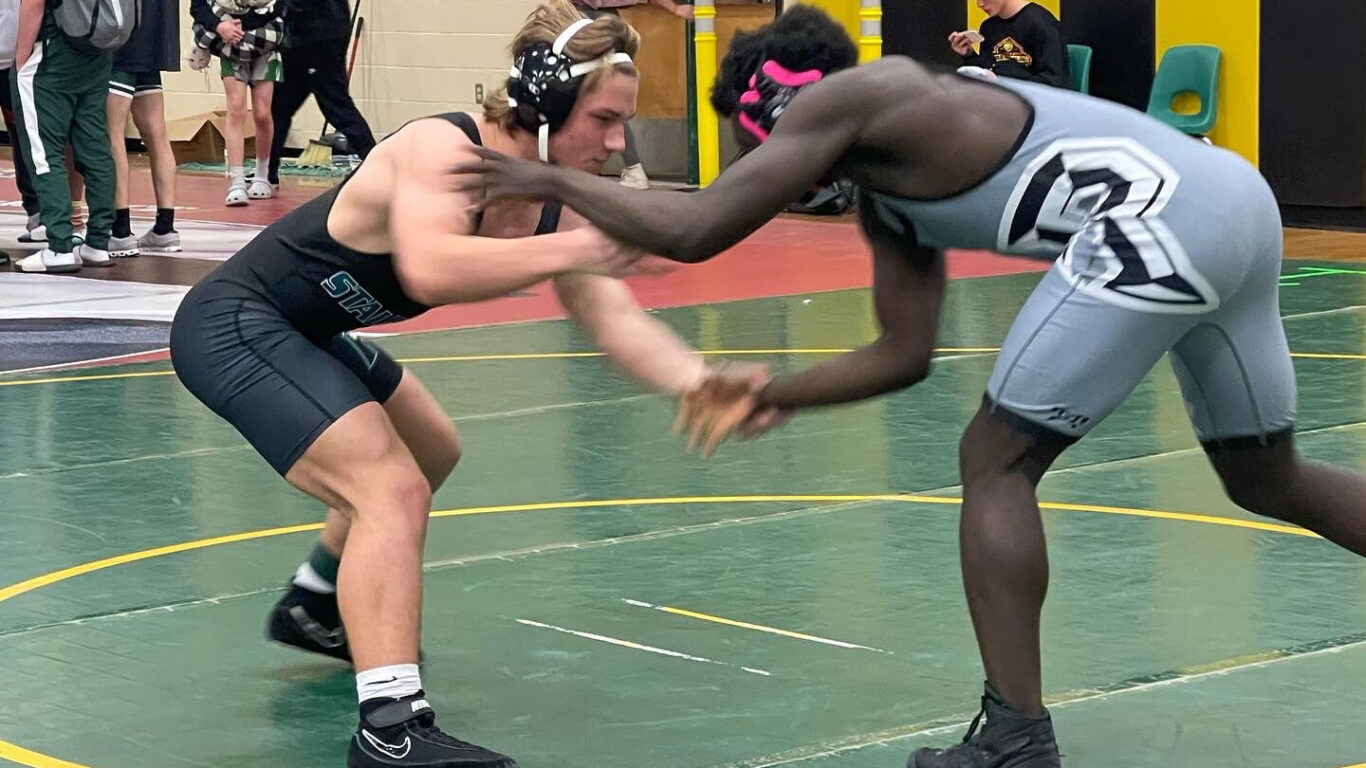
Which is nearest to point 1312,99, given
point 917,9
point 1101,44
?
point 1101,44

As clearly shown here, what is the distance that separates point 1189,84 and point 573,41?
1104cm

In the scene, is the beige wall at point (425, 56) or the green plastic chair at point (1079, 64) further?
the beige wall at point (425, 56)

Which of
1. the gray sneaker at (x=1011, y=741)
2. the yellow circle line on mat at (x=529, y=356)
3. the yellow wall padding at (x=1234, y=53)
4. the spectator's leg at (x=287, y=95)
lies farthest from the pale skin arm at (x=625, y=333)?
the spectator's leg at (x=287, y=95)

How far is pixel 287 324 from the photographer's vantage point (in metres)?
4.72

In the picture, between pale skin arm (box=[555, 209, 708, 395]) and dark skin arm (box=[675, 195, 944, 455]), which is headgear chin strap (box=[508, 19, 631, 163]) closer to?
pale skin arm (box=[555, 209, 708, 395])

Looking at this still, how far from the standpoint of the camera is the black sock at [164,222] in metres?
13.8

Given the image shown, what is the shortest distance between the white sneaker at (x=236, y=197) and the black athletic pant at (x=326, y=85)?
1.01 m

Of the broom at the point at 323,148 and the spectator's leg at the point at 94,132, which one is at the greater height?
the spectator's leg at the point at 94,132

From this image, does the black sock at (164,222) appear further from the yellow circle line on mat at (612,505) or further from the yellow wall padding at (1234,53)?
the yellow circle line on mat at (612,505)

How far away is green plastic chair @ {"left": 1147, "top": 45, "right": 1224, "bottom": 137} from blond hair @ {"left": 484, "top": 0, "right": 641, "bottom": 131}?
10627 millimetres

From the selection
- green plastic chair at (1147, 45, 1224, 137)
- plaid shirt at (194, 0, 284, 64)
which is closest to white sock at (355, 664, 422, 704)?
green plastic chair at (1147, 45, 1224, 137)

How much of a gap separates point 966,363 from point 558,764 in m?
5.17

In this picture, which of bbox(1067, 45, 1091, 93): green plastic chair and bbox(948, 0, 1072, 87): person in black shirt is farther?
bbox(1067, 45, 1091, 93): green plastic chair

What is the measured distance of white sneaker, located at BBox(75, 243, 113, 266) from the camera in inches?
514
